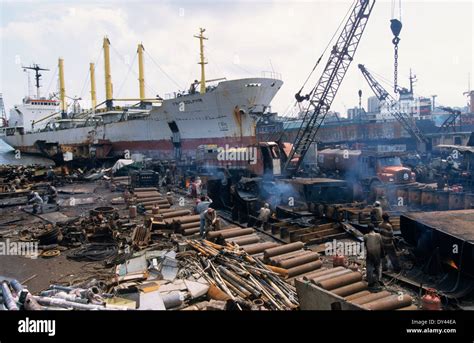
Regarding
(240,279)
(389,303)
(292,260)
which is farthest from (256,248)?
(389,303)

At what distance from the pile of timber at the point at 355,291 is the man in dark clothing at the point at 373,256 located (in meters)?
0.38

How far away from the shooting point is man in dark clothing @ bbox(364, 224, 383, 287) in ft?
28.0

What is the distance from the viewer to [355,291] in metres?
7.77

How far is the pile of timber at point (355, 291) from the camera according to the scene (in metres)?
6.74

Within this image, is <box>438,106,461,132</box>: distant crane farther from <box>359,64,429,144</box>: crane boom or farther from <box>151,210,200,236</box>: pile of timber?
<box>151,210,200,236</box>: pile of timber

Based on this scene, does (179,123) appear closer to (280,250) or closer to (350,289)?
(280,250)

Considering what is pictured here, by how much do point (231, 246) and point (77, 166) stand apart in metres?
30.4

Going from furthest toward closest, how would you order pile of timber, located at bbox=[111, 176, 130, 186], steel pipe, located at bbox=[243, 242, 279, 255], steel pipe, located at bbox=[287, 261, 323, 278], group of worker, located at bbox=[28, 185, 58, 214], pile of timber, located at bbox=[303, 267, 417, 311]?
pile of timber, located at bbox=[111, 176, 130, 186] → group of worker, located at bbox=[28, 185, 58, 214] → steel pipe, located at bbox=[243, 242, 279, 255] → steel pipe, located at bbox=[287, 261, 323, 278] → pile of timber, located at bbox=[303, 267, 417, 311]

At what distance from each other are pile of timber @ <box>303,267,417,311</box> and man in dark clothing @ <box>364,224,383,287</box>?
382mm

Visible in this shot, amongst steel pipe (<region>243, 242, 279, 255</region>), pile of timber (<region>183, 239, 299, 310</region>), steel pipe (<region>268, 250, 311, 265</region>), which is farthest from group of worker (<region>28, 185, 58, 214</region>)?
steel pipe (<region>268, 250, 311, 265</region>)

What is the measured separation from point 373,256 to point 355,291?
3.94 feet

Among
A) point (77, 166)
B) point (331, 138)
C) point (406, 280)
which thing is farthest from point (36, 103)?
point (406, 280)

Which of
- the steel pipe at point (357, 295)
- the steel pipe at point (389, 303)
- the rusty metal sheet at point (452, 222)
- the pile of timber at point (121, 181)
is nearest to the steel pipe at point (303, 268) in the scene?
the steel pipe at point (357, 295)

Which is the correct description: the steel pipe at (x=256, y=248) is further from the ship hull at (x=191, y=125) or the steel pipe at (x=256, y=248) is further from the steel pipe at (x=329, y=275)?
the ship hull at (x=191, y=125)
